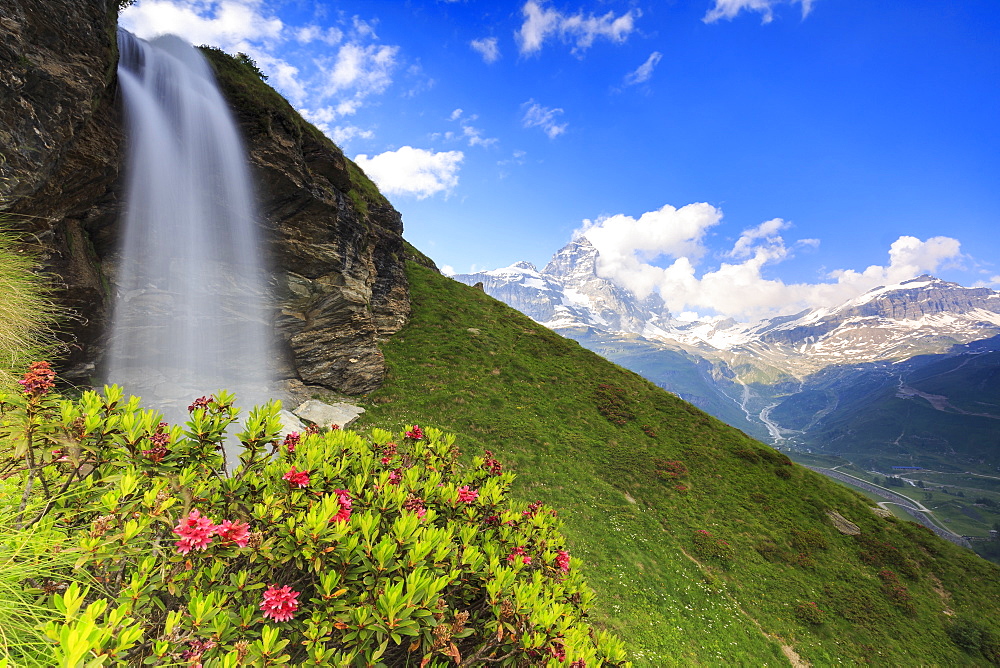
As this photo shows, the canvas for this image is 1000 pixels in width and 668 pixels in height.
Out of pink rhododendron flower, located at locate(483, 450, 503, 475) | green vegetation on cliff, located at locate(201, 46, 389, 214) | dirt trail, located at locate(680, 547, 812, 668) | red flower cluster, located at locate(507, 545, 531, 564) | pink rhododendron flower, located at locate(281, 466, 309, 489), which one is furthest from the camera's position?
green vegetation on cliff, located at locate(201, 46, 389, 214)

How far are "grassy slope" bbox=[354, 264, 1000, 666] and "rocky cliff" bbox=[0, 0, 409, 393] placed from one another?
5931 mm

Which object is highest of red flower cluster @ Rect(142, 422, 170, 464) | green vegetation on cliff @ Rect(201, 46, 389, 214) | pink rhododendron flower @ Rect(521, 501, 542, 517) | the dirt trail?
green vegetation on cliff @ Rect(201, 46, 389, 214)

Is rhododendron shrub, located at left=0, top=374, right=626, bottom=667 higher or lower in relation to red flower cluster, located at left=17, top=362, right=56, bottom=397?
lower

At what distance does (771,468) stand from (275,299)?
4066 cm

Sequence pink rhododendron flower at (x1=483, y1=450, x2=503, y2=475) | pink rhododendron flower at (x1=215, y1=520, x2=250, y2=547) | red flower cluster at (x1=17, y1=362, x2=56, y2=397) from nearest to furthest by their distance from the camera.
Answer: pink rhododendron flower at (x1=215, y1=520, x2=250, y2=547) < red flower cluster at (x1=17, y1=362, x2=56, y2=397) < pink rhododendron flower at (x1=483, y1=450, x2=503, y2=475)

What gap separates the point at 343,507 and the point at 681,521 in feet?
80.3

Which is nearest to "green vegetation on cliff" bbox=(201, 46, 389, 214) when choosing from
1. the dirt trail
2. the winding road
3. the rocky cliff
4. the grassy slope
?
the rocky cliff

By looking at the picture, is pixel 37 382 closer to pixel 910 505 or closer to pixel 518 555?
pixel 518 555

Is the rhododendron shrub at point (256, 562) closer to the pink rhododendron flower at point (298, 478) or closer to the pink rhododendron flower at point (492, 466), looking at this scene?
the pink rhododendron flower at point (298, 478)

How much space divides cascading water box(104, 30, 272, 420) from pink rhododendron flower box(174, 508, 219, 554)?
20.1 metres

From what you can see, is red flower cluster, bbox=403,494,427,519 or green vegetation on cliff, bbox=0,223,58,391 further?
green vegetation on cliff, bbox=0,223,58,391

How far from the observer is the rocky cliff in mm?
10461

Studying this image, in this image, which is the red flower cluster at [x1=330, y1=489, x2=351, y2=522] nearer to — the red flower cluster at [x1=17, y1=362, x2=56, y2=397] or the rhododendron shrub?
the rhododendron shrub

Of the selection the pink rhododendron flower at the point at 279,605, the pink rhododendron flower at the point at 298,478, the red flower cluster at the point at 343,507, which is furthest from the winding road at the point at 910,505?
the pink rhododendron flower at the point at 279,605
